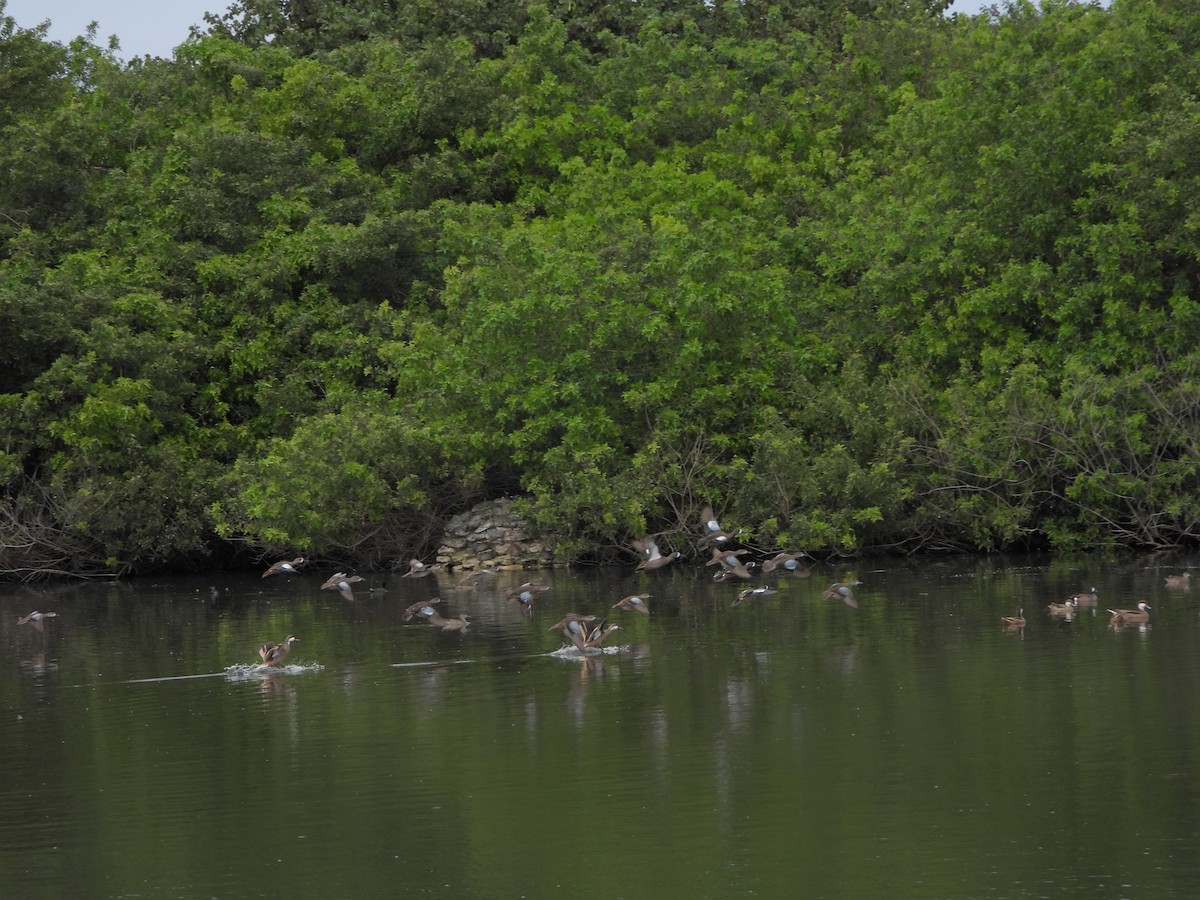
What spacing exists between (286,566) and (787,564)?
10303 mm

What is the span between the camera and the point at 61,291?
40938mm

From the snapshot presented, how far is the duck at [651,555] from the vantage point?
115 feet

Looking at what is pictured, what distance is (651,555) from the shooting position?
1409 inches

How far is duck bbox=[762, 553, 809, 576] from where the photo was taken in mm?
33088

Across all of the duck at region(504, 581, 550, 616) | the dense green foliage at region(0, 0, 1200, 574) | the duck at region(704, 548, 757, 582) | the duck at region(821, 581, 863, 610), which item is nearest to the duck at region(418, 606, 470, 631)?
the duck at region(504, 581, 550, 616)

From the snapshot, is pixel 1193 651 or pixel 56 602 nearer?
pixel 1193 651

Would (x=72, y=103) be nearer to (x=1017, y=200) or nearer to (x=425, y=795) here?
(x=1017, y=200)

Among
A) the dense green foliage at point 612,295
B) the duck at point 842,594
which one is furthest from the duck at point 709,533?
the duck at point 842,594

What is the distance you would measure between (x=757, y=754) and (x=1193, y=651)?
7201mm

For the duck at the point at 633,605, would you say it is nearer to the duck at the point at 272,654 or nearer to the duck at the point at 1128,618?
the duck at the point at 272,654

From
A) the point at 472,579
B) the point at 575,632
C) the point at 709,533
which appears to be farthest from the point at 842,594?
the point at 472,579

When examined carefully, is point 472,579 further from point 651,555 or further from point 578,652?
point 578,652

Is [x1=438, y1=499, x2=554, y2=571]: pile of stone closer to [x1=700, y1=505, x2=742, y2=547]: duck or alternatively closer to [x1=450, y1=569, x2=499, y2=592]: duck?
[x1=450, y1=569, x2=499, y2=592]: duck

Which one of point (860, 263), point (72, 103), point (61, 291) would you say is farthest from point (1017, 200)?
→ point (72, 103)
